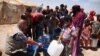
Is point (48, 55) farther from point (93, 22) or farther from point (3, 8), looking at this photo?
point (3, 8)

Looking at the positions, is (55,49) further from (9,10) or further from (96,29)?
(9,10)

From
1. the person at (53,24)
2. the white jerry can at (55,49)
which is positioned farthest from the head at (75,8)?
the person at (53,24)

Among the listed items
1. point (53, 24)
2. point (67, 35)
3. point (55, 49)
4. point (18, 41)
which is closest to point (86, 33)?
point (53, 24)

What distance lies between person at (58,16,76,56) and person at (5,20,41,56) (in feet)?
6.45

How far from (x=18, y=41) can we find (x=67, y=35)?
2438mm

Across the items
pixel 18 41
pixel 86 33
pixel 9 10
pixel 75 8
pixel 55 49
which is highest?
pixel 9 10

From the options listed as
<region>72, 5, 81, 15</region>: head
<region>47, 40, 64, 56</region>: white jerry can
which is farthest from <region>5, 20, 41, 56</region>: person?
<region>72, 5, 81, 15</region>: head

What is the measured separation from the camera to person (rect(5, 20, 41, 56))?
6.01 meters

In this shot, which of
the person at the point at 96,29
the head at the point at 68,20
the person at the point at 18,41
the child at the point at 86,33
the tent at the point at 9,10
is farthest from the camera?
the tent at the point at 9,10

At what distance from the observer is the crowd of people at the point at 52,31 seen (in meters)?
6.17

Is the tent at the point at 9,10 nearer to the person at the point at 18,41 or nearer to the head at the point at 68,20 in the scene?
the head at the point at 68,20

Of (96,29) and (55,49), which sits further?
(96,29)

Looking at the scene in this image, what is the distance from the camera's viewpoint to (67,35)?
828cm

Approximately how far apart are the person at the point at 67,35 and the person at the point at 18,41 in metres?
1.97
